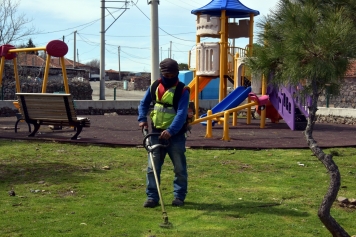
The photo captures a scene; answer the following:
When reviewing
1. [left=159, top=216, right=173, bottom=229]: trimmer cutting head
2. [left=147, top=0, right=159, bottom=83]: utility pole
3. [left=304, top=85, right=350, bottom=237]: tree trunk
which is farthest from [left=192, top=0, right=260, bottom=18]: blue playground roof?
[left=304, top=85, right=350, bottom=237]: tree trunk

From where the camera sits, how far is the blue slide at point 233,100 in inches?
674

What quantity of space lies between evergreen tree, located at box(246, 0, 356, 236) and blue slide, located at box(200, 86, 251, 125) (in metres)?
11.6

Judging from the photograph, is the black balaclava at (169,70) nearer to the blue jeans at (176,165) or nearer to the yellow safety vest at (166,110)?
the yellow safety vest at (166,110)

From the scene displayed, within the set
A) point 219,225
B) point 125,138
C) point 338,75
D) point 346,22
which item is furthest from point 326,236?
point 125,138

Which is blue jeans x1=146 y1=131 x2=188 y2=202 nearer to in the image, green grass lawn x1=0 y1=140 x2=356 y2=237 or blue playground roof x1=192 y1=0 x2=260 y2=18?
green grass lawn x1=0 y1=140 x2=356 y2=237

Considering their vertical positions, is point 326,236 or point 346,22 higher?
point 346,22

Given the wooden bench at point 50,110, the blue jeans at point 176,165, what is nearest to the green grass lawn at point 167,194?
the blue jeans at point 176,165

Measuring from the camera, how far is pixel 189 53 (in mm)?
20375

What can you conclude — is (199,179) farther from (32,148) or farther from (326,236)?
(32,148)

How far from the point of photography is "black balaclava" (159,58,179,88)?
6.51 m

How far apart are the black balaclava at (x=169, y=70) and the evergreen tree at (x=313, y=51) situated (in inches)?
51.8

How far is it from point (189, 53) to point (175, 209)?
562 inches

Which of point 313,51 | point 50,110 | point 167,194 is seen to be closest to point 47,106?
point 50,110

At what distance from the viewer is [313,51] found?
493 cm
